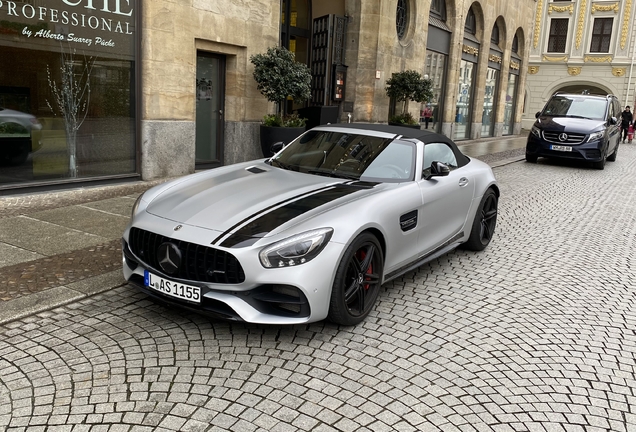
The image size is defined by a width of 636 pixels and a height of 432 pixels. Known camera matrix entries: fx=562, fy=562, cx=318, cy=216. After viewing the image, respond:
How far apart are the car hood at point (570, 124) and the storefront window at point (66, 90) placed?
38.5ft

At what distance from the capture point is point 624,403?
133 inches

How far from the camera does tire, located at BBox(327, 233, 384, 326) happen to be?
400cm

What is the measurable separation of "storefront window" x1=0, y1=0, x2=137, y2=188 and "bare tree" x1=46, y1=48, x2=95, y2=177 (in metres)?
0.01

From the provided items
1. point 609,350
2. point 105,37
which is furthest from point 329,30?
point 609,350

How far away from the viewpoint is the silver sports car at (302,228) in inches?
148

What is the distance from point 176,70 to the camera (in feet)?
33.6

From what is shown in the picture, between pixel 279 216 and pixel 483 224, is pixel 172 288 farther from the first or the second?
pixel 483 224

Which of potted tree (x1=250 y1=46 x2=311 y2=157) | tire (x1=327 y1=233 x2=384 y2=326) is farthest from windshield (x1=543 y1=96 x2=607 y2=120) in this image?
tire (x1=327 y1=233 x2=384 y2=326)

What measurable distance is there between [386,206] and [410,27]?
15.0 metres

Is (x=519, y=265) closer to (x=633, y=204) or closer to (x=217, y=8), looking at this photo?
(x=633, y=204)

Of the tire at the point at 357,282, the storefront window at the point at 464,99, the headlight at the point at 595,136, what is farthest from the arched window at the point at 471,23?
the tire at the point at 357,282

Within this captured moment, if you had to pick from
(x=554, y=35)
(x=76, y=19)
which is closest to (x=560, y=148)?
(x=76, y=19)

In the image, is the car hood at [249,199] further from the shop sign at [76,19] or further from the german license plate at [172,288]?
the shop sign at [76,19]

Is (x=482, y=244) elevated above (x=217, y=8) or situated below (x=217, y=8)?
below
